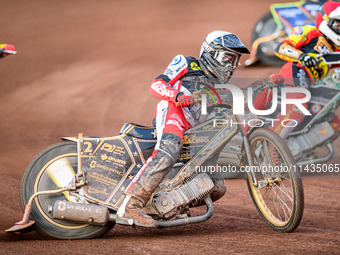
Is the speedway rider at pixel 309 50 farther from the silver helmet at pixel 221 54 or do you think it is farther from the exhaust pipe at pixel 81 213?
the exhaust pipe at pixel 81 213

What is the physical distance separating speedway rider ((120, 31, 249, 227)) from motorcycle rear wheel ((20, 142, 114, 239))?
44 centimetres

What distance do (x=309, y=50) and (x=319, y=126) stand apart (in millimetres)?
1198

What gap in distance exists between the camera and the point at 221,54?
224 inches

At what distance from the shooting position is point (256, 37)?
1441cm

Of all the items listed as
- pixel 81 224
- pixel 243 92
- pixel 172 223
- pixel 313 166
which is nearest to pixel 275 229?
pixel 172 223

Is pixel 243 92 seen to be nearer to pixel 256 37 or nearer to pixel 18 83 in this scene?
pixel 256 37

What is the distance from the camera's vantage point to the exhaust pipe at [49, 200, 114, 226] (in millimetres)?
5391

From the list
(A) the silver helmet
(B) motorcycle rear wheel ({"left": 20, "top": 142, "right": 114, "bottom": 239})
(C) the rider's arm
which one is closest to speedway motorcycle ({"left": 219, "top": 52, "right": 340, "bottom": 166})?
(A) the silver helmet

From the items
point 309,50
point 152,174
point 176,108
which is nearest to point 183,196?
point 152,174

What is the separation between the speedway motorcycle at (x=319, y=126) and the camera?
8.35 m

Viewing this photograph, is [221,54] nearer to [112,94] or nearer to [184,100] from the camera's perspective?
[184,100]

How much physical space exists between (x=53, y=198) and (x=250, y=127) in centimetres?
195

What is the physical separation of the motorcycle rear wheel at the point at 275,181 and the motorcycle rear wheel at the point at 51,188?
1459mm

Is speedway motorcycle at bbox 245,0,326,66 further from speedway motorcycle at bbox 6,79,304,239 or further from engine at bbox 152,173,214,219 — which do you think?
engine at bbox 152,173,214,219
